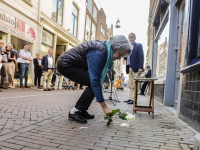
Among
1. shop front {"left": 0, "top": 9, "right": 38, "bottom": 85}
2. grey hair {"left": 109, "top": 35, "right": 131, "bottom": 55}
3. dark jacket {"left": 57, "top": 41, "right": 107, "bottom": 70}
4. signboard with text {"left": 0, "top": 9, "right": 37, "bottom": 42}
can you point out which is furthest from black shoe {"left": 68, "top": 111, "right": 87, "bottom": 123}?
signboard with text {"left": 0, "top": 9, "right": 37, "bottom": 42}

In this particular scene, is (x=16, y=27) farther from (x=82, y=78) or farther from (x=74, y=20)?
(x=74, y=20)

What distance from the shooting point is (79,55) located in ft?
8.58

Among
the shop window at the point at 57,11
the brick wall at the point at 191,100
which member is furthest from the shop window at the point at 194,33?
the shop window at the point at 57,11

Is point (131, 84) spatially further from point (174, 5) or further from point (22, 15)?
point (22, 15)

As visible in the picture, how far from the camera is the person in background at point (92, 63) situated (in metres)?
2.28

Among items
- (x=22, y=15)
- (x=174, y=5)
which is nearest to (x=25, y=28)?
(x=22, y=15)

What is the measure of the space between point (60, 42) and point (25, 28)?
645 centimetres

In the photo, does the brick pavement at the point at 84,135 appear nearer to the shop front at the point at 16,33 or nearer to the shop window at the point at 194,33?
the shop window at the point at 194,33

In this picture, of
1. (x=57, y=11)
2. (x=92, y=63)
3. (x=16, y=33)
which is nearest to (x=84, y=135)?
(x=92, y=63)

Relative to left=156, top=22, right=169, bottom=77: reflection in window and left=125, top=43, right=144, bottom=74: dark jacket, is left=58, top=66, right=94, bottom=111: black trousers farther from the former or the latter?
left=156, top=22, right=169, bottom=77: reflection in window

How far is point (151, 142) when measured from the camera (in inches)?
79.1

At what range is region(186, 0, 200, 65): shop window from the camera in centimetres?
298

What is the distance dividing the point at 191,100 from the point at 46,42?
11282 mm

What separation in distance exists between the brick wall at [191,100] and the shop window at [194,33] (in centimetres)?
33
